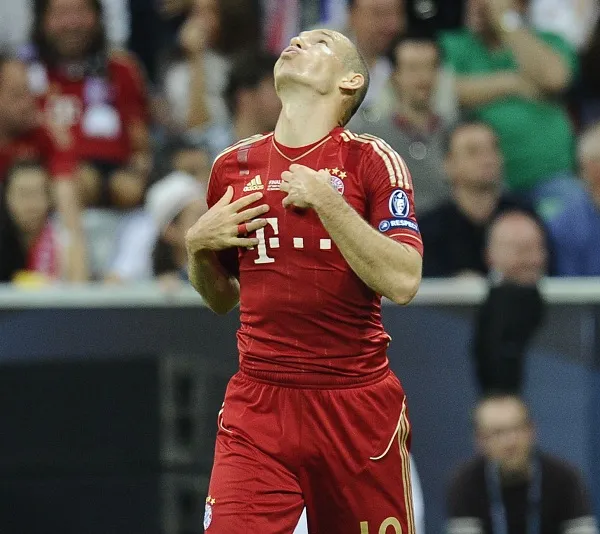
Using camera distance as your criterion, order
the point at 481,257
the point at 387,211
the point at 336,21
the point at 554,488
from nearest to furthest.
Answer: the point at 387,211, the point at 554,488, the point at 481,257, the point at 336,21

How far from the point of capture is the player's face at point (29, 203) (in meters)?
7.58

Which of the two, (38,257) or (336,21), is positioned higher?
(336,21)

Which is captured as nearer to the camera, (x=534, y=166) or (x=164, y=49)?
(x=534, y=166)

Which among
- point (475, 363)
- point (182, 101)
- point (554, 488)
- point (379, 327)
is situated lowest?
point (554, 488)

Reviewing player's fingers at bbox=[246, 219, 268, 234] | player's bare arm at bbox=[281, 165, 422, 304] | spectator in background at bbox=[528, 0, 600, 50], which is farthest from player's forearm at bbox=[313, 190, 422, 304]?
spectator in background at bbox=[528, 0, 600, 50]

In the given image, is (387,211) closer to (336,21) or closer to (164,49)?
(336,21)

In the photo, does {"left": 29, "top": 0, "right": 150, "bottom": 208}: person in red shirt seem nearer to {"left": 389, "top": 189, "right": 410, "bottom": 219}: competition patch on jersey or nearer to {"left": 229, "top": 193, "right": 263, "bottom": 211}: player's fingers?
{"left": 229, "top": 193, "right": 263, "bottom": 211}: player's fingers

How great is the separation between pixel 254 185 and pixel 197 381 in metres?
2.96

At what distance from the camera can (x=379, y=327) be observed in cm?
438

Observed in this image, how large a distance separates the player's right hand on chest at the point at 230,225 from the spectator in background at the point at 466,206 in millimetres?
3060

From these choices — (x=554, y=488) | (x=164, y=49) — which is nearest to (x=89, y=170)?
(x=164, y=49)

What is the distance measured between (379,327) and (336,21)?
16.2ft

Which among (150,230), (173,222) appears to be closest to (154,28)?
(150,230)

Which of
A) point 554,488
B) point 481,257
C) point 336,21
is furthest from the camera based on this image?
point 336,21
